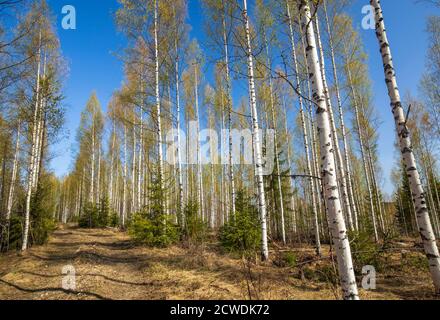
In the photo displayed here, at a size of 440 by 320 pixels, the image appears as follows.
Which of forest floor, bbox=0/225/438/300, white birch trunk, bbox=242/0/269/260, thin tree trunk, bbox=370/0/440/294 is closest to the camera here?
thin tree trunk, bbox=370/0/440/294

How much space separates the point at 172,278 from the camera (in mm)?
5465

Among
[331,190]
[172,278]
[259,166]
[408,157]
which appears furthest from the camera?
[259,166]

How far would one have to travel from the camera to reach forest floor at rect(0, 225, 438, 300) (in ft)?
15.1

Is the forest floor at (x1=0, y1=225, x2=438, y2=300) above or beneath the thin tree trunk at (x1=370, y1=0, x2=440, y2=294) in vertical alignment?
beneath

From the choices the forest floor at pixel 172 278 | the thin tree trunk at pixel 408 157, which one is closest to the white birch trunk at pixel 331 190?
the forest floor at pixel 172 278

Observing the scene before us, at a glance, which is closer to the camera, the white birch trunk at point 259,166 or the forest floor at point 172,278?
the forest floor at point 172,278

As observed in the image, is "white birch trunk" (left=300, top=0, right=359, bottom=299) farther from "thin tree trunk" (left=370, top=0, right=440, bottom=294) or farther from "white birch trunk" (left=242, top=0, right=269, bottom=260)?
"white birch trunk" (left=242, top=0, right=269, bottom=260)

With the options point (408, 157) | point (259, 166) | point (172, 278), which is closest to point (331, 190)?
point (408, 157)

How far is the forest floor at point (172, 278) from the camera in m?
4.61

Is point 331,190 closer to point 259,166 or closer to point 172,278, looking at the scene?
point 172,278

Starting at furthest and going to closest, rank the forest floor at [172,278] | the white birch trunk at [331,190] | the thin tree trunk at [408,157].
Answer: the forest floor at [172,278]
the thin tree trunk at [408,157]
the white birch trunk at [331,190]

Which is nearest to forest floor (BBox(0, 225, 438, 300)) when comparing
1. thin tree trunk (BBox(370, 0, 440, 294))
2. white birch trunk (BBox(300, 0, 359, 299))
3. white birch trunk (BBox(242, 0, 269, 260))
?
white birch trunk (BBox(242, 0, 269, 260))

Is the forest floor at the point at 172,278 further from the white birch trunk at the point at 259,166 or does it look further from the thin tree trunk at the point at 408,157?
the thin tree trunk at the point at 408,157
